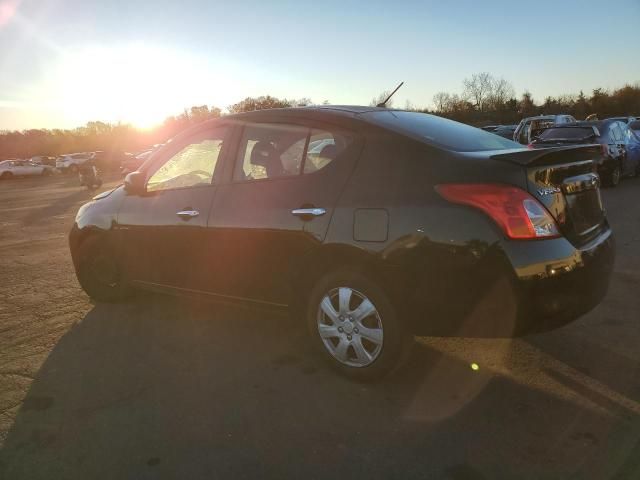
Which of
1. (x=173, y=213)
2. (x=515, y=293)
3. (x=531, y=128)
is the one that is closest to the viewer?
(x=515, y=293)

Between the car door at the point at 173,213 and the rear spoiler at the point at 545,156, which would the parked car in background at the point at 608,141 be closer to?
the rear spoiler at the point at 545,156

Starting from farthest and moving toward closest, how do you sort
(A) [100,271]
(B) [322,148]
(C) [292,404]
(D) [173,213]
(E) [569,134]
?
(E) [569,134] < (A) [100,271] < (D) [173,213] < (B) [322,148] < (C) [292,404]

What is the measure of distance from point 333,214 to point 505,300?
3.51ft

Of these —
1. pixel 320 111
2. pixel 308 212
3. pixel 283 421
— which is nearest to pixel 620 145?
pixel 320 111

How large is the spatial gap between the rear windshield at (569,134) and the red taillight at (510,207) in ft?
32.6

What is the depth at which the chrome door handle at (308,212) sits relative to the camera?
305 centimetres

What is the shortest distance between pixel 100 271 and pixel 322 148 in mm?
2774

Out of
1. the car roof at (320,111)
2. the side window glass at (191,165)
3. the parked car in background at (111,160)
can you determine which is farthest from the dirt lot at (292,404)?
the parked car in background at (111,160)

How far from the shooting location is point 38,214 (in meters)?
13.1

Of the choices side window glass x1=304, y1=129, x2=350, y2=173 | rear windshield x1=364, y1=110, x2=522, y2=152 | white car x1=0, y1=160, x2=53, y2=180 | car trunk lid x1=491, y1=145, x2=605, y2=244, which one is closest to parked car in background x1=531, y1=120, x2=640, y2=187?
rear windshield x1=364, y1=110, x2=522, y2=152

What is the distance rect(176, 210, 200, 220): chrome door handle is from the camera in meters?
3.76

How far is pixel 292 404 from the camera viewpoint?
2.93 metres

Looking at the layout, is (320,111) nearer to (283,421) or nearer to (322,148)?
(322,148)

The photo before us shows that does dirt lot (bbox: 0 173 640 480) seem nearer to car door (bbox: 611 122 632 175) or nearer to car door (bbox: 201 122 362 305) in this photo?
car door (bbox: 201 122 362 305)
